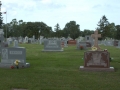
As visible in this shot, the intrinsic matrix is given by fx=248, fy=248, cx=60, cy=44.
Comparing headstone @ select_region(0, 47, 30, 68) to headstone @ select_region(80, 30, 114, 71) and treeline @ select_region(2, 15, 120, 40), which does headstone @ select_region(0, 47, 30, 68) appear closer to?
headstone @ select_region(80, 30, 114, 71)

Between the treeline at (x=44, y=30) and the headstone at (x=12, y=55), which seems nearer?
the headstone at (x=12, y=55)

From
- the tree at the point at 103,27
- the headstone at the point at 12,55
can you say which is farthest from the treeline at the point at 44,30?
the headstone at the point at 12,55

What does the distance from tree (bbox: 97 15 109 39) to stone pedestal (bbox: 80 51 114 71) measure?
71353 millimetres

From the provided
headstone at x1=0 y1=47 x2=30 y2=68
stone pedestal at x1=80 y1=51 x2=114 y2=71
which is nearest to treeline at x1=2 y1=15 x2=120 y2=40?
headstone at x1=0 y1=47 x2=30 y2=68

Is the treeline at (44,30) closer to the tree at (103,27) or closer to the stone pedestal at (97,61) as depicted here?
the tree at (103,27)

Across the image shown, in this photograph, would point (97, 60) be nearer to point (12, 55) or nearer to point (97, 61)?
point (97, 61)

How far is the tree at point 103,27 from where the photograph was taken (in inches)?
3216

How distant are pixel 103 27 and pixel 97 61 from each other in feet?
241

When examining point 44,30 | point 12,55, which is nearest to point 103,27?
Result: point 44,30

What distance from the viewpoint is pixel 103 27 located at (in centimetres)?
8288

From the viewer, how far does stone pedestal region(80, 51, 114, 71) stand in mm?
10844

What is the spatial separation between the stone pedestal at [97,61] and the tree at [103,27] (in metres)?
71.4

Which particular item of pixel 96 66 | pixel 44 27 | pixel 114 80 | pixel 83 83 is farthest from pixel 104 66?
pixel 44 27

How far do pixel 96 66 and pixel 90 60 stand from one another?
38 cm
